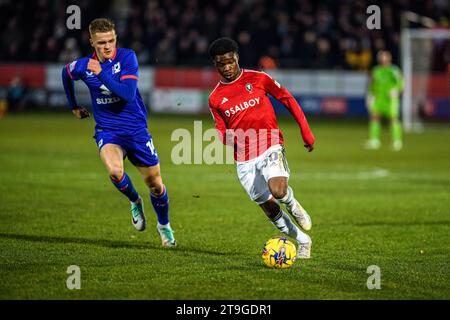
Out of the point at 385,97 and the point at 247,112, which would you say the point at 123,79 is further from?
the point at 385,97

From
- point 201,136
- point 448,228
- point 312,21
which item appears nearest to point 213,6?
point 312,21

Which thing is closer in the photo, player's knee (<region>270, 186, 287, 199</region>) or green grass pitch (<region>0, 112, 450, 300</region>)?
green grass pitch (<region>0, 112, 450, 300</region>)

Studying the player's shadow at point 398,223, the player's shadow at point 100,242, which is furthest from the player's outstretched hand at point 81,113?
the player's shadow at point 398,223

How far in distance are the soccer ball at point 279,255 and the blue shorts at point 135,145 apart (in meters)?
1.94

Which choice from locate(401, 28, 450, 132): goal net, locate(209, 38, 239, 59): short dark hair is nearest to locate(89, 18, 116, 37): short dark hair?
locate(209, 38, 239, 59): short dark hair

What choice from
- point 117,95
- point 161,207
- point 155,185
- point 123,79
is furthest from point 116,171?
point 123,79

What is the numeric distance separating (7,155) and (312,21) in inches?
696

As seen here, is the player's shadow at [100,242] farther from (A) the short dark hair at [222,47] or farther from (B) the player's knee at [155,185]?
(A) the short dark hair at [222,47]

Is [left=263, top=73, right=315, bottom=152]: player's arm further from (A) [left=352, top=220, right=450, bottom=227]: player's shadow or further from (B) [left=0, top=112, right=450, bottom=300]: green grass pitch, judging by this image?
(A) [left=352, top=220, right=450, bottom=227]: player's shadow

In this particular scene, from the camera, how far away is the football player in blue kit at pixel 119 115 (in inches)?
347

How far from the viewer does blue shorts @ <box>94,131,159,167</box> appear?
361 inches

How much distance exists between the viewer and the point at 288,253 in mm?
7969

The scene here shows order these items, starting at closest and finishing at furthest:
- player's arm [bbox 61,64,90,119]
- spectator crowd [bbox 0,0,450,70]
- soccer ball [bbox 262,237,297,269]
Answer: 1. soccer ball [bbox 262,237,297,269]
2. player's arm [bbox 61,64,90,119]
3. spectator crowd [bbox 0,0,450,70]
